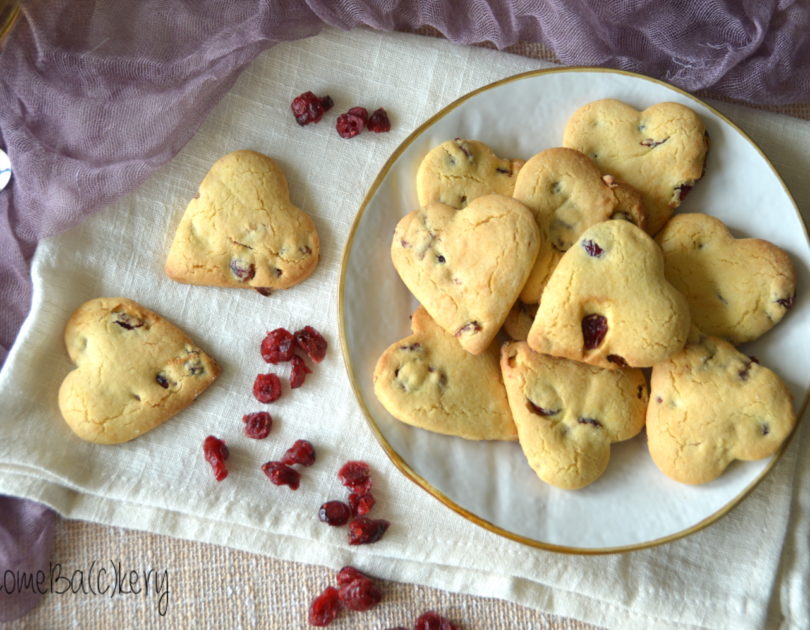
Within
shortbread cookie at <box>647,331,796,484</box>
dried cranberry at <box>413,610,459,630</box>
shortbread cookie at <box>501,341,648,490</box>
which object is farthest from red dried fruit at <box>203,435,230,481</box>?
shortbread cookie at <box>647,331,796,484</box>

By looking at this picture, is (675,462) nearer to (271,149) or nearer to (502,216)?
(502,216)

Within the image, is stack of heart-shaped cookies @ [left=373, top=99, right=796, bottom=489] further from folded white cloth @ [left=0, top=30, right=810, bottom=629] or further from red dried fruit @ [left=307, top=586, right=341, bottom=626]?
red dried fruit @ [left=307, top=586, right=341, bottom=626]

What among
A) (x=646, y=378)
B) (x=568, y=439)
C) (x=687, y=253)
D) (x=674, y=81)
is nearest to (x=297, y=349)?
(x=568, y=439)

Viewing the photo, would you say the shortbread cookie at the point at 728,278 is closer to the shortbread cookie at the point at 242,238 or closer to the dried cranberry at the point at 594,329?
the dried cranberry at the point at 594,329

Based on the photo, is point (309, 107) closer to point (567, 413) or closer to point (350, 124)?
point (350, 124)

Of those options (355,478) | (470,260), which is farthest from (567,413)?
(355,478)
